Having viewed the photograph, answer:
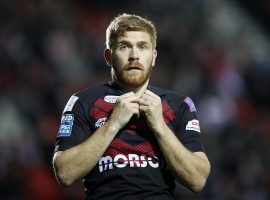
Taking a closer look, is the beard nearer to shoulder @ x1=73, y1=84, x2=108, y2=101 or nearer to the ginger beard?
the ginger beard

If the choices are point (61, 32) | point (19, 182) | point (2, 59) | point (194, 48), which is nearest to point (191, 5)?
point (194, 48)

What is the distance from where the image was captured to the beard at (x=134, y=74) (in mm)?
4148

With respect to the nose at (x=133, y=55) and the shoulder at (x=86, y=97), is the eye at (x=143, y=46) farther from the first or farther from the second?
the shoulder at (x=86, y=97)

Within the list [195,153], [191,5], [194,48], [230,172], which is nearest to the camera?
[195,153]

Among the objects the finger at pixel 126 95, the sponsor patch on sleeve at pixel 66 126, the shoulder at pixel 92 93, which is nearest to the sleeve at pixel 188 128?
the finger at pixel 126 95

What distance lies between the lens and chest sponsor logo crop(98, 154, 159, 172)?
407 centimetres

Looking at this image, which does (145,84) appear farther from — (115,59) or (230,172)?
(230,172)

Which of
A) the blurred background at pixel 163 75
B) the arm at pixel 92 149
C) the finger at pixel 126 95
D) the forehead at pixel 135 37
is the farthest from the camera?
the blurred background at pixel 163 75

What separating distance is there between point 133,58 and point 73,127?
0.51 metres

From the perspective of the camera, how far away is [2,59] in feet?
35.5

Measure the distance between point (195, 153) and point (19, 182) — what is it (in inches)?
199

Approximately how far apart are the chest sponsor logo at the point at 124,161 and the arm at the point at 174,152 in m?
0.13

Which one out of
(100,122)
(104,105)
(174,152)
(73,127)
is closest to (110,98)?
(104,105)

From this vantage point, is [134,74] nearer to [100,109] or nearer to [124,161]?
[100,109]
